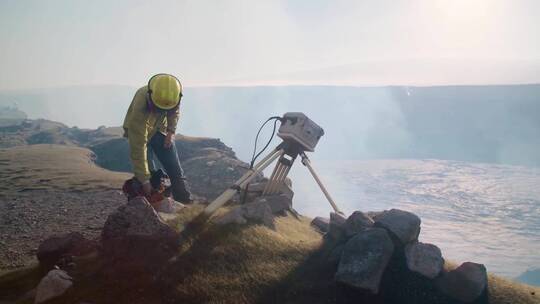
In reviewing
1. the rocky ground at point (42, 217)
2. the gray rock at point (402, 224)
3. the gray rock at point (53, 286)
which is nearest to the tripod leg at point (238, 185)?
the gray rock at point (53, 286)

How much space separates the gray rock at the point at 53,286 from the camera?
593cm

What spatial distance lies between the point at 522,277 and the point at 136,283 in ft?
414

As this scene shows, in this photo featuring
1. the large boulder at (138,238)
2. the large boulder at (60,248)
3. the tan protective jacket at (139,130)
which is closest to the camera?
the large boulder at (138,238)

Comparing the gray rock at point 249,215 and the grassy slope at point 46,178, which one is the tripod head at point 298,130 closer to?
the gray rock at point 249,215

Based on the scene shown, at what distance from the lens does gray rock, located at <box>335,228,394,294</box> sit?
19.2ft

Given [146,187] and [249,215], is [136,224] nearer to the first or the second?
[146,187]

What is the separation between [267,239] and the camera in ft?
23.9

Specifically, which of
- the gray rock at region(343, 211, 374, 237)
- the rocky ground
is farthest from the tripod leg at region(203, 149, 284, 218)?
the rocky ground

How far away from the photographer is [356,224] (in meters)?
7.41

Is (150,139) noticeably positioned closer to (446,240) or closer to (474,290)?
(474,290)

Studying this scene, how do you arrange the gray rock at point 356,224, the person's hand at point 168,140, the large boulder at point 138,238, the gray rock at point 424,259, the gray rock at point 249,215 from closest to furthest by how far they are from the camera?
the gray rock at point 424,259 → the large boulder at point 138,238 → the gray rock at point 356,224 → the gray rock at point 249,215 → the person's hand at point 168,140

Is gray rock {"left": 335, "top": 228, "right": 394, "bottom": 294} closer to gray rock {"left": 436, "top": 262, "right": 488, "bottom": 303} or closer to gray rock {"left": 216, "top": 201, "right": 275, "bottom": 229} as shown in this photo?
gray rock {"left": 436, "top": 262, "right": 488, "bottom": 303}

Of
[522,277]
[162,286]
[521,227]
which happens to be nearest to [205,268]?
[162,286]

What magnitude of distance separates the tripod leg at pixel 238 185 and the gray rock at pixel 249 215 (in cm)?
29
